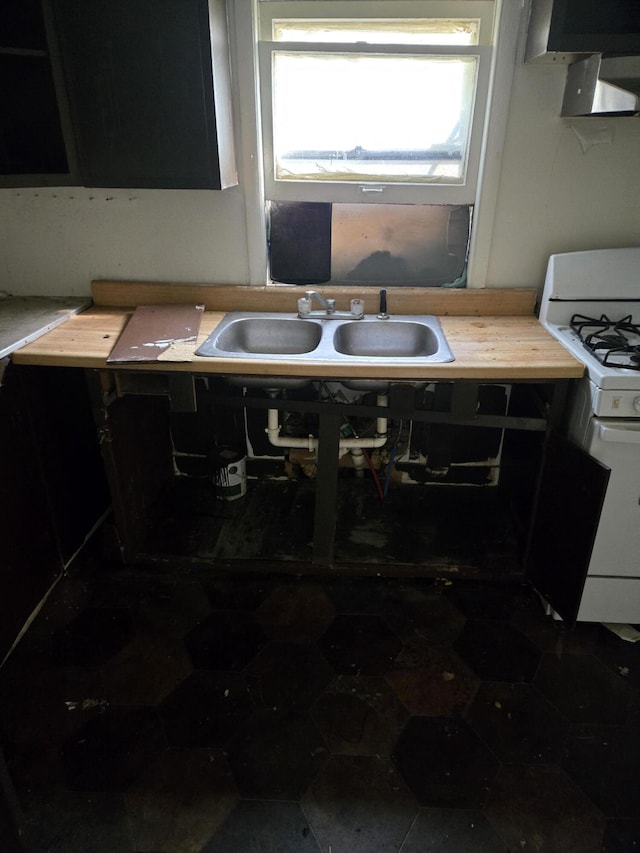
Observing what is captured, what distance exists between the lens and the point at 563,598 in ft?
6.18

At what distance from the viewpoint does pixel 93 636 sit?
1912 millimetres

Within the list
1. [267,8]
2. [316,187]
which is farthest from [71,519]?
[267,8]

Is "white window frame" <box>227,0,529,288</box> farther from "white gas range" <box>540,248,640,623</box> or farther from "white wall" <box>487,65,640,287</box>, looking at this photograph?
"white gas range" <box>540,248,640,623</box>

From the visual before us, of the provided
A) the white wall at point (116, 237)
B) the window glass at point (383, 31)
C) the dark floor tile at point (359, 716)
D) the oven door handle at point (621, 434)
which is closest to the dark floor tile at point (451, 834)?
the dark floor tile at point (359, 716)

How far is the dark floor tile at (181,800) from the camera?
1354mm

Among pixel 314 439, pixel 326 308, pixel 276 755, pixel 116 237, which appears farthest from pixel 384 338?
pixel 276 755

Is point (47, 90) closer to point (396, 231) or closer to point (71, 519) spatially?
point (396, 231)

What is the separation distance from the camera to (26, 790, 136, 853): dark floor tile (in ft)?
4.39

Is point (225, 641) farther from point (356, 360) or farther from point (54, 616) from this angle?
point (356, 360)

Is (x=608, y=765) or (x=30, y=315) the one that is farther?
(x=30, y=315)

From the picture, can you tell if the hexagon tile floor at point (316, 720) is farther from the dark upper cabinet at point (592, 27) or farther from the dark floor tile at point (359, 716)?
the dark upper cabinet at point (592, 27)

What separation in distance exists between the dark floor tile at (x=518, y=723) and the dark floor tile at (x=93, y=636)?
46.6 inches

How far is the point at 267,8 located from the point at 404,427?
1713 mm

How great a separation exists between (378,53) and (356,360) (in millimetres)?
1143
